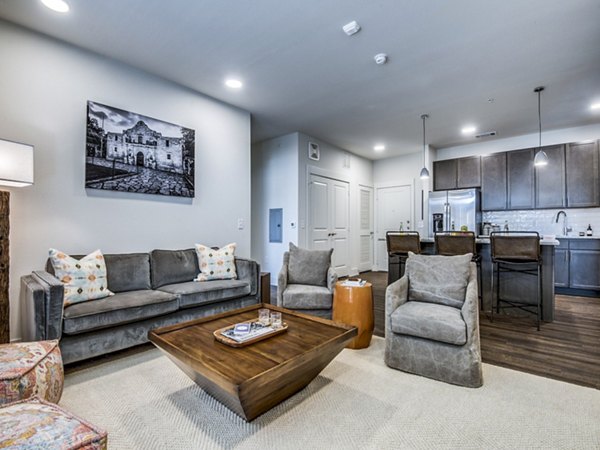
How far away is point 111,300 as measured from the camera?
2.49 meters

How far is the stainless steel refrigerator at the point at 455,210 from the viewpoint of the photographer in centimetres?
Result: 575

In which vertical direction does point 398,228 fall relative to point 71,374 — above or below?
above

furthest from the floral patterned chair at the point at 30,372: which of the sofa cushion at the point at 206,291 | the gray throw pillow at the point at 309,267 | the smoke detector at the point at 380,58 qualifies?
the smoke detector at the point at 380,58

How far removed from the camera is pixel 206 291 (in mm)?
2961

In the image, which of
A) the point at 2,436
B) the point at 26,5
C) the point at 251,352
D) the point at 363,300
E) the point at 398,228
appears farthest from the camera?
the point at 398,228

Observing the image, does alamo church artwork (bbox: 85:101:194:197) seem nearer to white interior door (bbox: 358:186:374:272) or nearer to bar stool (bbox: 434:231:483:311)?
bar stool (bbox: 434:231:483:311)

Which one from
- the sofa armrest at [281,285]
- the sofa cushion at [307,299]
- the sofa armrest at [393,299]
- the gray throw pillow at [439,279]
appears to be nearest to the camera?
the sofa armrest at [393,299]

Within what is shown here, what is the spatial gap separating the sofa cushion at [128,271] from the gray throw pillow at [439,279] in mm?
2545

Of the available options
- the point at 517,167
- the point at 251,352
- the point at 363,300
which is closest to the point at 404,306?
the point at 363,300

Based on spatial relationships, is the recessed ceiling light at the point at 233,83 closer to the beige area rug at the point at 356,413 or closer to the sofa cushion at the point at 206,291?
the sofa cushion at the point at 206,291

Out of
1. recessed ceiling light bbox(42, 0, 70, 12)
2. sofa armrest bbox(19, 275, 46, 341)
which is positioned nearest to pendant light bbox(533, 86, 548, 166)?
recessed ceiling light bbox(42, 0, 70, 12)

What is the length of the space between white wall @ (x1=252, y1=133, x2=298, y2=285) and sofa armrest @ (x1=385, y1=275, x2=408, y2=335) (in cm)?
302

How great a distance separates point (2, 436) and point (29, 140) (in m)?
2.67

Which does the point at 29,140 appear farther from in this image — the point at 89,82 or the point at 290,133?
the point at 290,133
